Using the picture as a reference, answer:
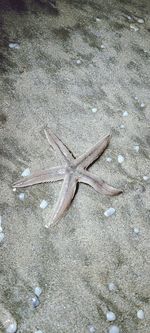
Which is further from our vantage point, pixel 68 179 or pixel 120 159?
pixel 120 159

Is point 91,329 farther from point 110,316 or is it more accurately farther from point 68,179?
point 68,179

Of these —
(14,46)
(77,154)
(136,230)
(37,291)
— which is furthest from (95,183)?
(14,46)

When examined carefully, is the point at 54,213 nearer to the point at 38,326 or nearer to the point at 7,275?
the point at 7,275

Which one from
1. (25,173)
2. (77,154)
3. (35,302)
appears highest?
(77,154)

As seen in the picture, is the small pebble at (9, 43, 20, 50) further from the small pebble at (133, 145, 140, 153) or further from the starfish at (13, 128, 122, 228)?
the small pebble at (133, 145, 140, 153)

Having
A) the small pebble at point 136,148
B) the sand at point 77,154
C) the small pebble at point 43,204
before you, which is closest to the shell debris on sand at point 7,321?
the sand at point 77,154
